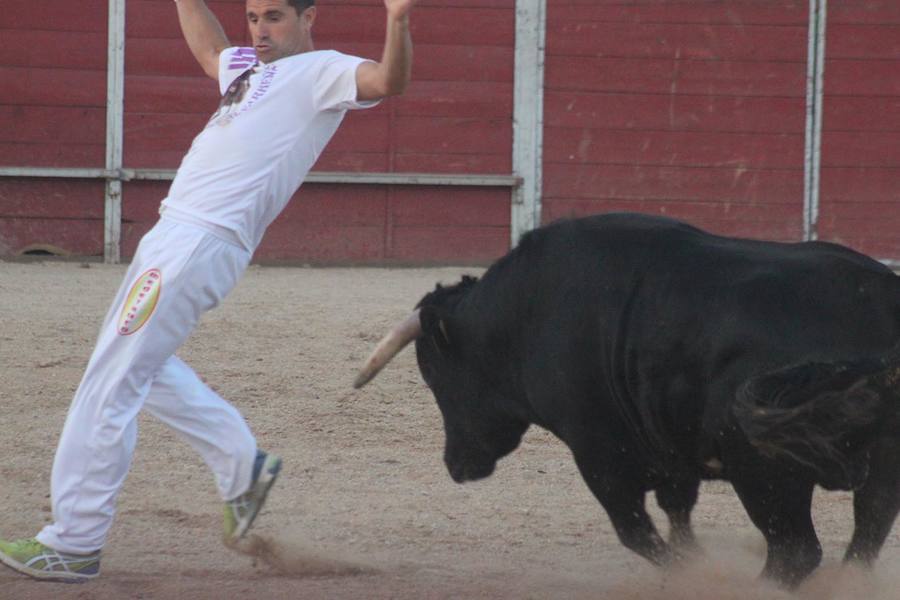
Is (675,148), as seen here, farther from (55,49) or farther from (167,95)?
(55,49)

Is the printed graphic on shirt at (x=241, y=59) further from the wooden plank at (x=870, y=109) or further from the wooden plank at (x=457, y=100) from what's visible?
the wooden plank at (x=870, y=109)

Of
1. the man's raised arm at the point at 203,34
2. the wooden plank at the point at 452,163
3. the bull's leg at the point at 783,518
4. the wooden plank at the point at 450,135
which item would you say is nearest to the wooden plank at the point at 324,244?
the wooden plank at the point at 452,163

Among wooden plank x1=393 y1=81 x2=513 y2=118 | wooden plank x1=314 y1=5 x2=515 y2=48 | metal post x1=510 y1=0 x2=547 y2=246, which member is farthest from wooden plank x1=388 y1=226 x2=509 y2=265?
wooden plank x1=314 y1=5 x2=515 y2=48

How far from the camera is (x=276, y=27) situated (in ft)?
12.4

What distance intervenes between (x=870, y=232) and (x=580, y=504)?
21.2 feet

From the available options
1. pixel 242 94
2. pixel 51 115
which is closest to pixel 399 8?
pixel 242 94

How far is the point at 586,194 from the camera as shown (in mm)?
10773

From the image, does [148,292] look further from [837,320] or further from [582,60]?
[582,60]

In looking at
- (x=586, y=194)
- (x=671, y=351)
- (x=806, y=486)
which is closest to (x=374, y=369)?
(x=671, y=351)

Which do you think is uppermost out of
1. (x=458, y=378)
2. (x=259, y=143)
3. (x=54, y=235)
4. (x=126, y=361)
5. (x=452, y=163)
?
(x=259, y=143)

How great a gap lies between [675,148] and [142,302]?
7672 millimetres

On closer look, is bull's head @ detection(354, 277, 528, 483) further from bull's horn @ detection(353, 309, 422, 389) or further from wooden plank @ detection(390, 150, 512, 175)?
wooden plank @ detection(390, 150, 512, 175)

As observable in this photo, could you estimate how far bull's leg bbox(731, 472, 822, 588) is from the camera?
3363 millimetres

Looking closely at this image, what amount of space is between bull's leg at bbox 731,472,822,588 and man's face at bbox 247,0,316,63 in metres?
1.49
